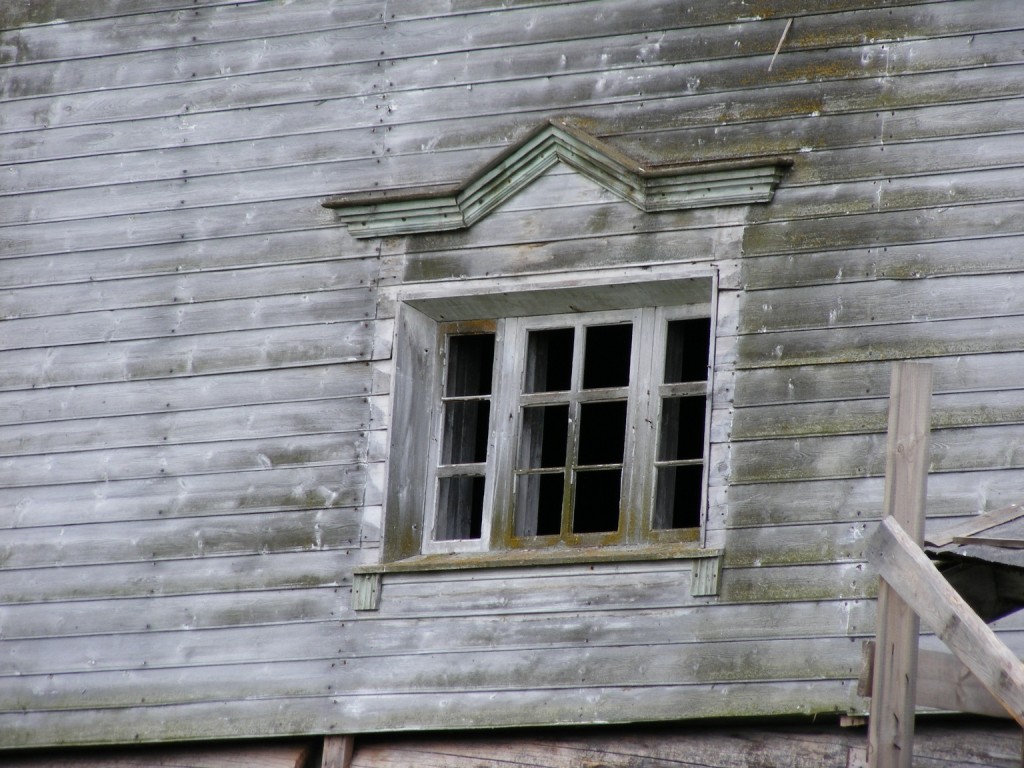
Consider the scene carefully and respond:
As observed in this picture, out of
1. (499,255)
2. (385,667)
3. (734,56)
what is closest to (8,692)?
(385,667)

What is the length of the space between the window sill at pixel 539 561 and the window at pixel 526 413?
11cm

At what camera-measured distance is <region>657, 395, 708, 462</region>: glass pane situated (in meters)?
8.91

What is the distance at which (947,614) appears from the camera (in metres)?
5.98

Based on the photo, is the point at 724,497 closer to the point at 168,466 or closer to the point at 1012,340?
the point at 1012,340

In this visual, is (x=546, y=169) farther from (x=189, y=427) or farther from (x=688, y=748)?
(x=688, y=748)

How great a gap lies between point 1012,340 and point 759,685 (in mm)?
1774

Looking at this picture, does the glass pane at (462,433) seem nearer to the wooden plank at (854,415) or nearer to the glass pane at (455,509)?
the glass pane at (455,509)

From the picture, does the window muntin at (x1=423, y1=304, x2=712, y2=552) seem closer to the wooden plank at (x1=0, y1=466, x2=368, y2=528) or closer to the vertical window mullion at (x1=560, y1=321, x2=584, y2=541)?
the vertical window mullion at (x1=560, y1=321, x2=584, y2=541)

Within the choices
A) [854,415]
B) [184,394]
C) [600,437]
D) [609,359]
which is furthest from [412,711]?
[600,437]

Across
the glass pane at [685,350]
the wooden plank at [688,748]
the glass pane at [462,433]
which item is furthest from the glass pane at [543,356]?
the wooden plank at [688,748]

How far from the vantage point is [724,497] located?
8.49 metres

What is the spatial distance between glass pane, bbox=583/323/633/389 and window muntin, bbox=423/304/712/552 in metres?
1.00

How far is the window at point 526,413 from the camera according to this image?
29.1ft

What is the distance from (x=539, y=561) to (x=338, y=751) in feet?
4.17
